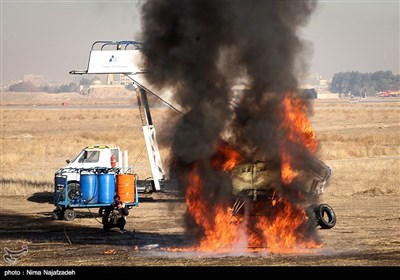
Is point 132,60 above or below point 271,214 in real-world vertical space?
above

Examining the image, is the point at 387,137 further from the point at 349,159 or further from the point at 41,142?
the point at 41,142

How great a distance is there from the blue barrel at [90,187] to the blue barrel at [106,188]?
0.60 ft

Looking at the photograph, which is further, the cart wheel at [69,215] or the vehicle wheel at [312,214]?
the cart wheel at [69,215]

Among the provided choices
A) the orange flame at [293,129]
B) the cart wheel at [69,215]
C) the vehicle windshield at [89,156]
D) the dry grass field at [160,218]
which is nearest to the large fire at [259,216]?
the orange flame at [293,129]

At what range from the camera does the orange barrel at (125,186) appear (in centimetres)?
2747

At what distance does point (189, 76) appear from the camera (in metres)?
21.5

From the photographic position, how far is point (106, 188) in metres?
27.6

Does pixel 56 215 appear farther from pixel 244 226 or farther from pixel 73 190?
pixel 244 226

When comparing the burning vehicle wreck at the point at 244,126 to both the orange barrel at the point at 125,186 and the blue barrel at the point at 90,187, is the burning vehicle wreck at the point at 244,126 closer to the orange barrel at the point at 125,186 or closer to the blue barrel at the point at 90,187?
the orange barrel at the point at 125,186

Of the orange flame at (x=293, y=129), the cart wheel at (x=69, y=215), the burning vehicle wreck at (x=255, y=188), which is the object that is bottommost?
the cart wheel at (x=69, y=215)

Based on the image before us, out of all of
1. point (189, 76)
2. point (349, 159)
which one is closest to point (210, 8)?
point (189, 76)

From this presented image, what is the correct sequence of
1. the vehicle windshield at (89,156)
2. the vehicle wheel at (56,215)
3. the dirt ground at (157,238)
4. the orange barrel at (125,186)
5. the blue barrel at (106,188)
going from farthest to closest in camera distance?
the vehicle windshield at (89,156), the vehicle wheel at (56,215), the blue barrel at (106,188), the orange barrel at (125,186), the dirt ground at (157,238)

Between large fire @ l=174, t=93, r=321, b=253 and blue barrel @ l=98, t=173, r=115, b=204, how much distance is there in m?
6.39

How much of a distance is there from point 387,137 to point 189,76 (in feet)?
159
